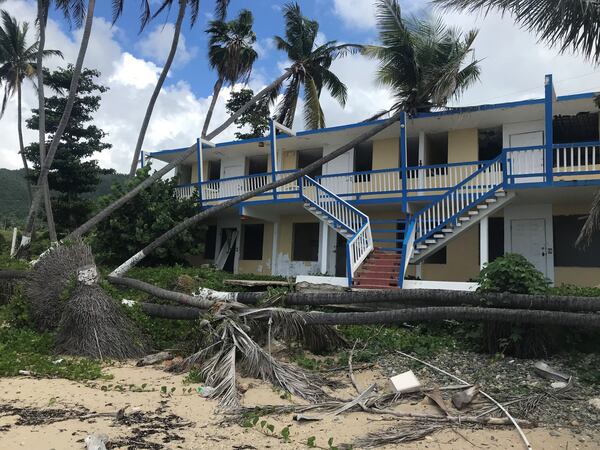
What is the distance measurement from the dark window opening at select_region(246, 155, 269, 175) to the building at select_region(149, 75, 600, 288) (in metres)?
0.38

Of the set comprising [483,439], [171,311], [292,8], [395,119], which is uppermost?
[292,8]

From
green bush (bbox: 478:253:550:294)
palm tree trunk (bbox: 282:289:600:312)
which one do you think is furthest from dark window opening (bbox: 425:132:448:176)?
green bush (bbox: 478:253:550:294)

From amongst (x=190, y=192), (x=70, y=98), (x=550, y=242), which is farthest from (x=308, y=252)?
(x=70, y=98)

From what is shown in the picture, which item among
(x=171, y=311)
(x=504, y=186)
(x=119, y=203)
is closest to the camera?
(x=171, y=311)

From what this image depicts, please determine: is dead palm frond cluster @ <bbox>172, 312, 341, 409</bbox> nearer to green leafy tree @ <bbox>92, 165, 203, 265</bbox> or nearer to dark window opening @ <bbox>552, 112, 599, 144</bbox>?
green leafy tree @ <bbox>92, 165, 203, 265</bbox>

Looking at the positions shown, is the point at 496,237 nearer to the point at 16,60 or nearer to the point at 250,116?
the point at 250,116

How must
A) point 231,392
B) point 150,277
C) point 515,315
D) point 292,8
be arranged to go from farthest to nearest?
point 292,8 → point 150,277 → point 515,315 → point 231,392

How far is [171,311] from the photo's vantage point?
9.41m

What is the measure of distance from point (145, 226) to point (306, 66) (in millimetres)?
9695

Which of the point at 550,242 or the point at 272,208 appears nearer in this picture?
the point at 550,242

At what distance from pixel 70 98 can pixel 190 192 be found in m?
5.53

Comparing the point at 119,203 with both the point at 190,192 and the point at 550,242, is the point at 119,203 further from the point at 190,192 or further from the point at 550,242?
the point at 550,242

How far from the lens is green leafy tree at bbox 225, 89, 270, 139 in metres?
27.1

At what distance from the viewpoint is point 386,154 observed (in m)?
16.2
